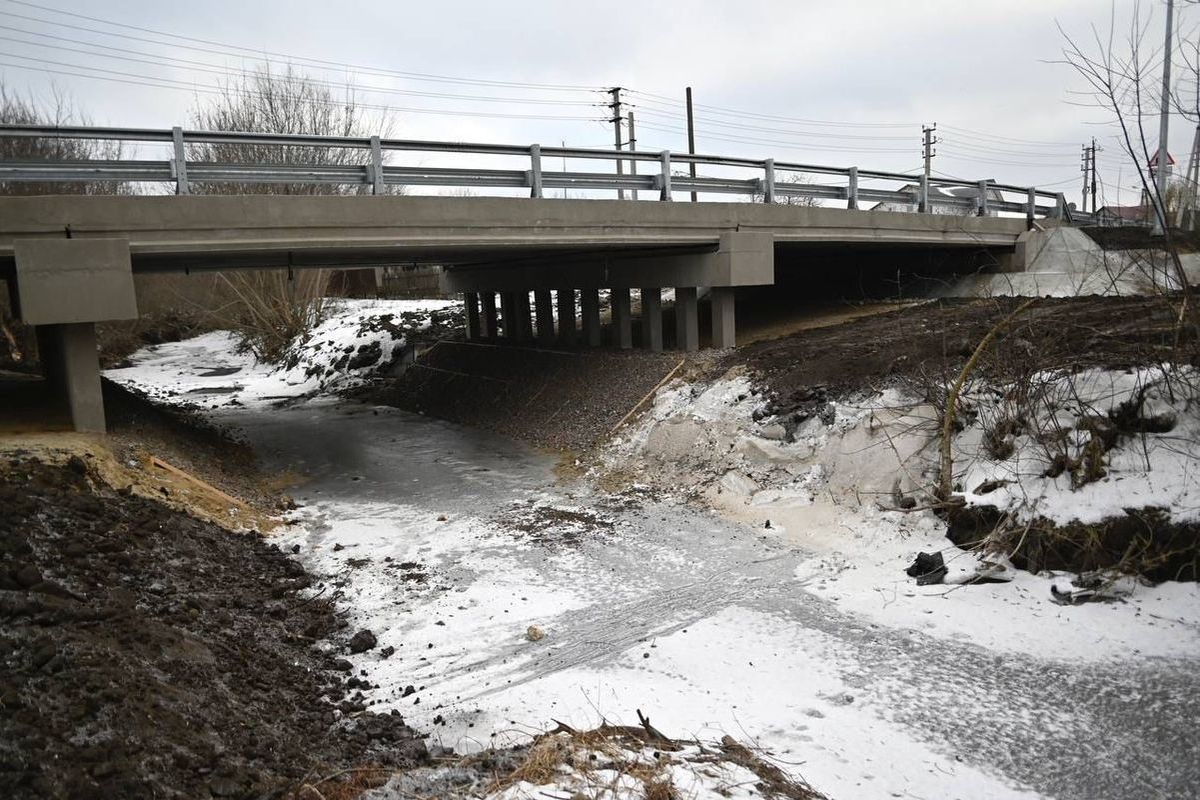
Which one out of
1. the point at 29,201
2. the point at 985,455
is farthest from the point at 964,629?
the point at 29,201

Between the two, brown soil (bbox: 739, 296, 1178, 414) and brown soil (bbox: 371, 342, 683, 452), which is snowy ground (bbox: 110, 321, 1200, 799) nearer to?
brown soil (bbox: 739, 296, 1178, 414)

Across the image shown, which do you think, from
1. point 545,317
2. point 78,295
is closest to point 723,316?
point 545,317

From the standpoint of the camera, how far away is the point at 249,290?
27.6m

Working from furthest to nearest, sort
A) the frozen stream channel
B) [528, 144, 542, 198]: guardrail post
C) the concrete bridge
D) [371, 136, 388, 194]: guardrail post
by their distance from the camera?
[528, 144, 542, 198]: guardrail post
[371, 136, 388, 194]: guardrail post
the concrete bridge
the frozen stream channel

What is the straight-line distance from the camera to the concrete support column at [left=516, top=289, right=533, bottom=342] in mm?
20656

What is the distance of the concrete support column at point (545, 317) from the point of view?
19.4 meters

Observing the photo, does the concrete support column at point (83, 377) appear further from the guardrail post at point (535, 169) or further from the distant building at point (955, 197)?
the distant building at point (955, 197)

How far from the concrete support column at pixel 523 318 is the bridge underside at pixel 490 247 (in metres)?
0.04

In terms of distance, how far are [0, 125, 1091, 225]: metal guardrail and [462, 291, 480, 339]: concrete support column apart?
30.7 ft

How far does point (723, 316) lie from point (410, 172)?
21.1ft

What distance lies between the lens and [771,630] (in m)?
6.80

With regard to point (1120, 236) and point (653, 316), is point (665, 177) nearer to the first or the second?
point (653, 316)

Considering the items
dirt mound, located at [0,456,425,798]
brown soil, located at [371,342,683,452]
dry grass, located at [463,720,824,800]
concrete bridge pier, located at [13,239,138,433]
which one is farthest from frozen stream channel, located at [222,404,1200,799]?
brown soil, located at [371,342,683,452]

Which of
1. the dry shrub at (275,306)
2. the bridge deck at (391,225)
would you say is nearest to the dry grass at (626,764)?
the bridge deck at (391,225)
